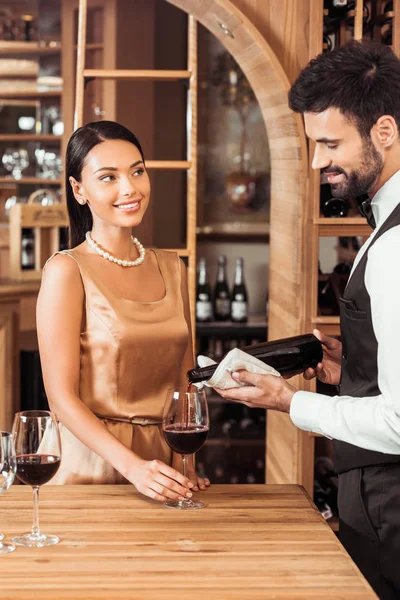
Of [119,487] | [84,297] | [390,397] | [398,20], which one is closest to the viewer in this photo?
[390,397]

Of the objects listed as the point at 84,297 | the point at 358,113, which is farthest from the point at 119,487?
the point at 358,113

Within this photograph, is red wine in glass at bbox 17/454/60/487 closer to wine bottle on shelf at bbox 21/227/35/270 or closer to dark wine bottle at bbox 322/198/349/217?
dark wine bottle at bbox 322/198/349/217

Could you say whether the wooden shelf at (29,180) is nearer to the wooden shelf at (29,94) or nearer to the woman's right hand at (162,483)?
the wooden shelf at (29,94)

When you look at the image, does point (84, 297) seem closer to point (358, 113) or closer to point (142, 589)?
point (358, 113)

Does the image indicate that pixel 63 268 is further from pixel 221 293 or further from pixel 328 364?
pixel 221 293

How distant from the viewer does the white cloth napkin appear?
1.82 meters

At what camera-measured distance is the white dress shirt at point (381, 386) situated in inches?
63.9

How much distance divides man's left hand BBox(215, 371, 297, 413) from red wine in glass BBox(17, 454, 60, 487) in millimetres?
445

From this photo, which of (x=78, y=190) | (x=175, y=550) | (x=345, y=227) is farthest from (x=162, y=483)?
(x=345, y=227)

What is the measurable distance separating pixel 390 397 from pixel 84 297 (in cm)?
87

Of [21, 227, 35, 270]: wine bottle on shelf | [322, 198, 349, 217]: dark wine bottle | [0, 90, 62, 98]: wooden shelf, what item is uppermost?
[0, 90, 62, 98]: wooden shelf

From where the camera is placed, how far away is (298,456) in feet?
10.0

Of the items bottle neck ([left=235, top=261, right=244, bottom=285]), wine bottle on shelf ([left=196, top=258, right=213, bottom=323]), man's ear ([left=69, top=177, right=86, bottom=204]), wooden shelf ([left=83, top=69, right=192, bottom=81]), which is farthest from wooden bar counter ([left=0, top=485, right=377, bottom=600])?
bottle neck ([left=235, top=261, right=244, bottom=285])

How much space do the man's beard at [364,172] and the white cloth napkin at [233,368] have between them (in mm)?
404
